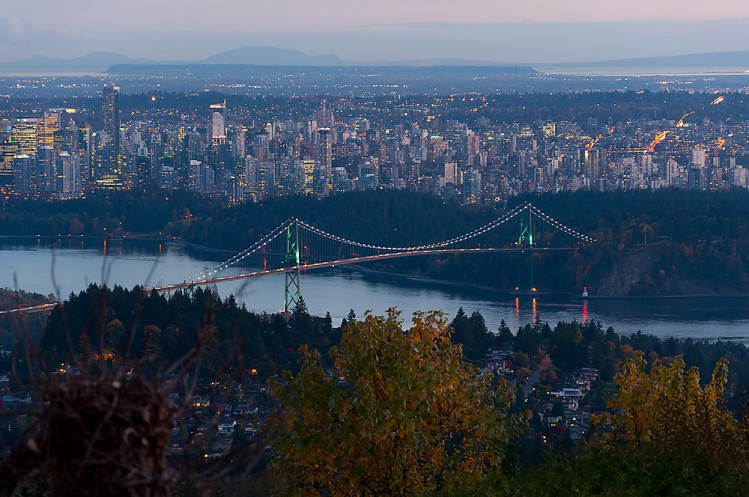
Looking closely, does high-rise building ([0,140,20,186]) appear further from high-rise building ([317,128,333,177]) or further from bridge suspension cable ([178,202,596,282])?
bridge suspension cable ([178,202,596,282])

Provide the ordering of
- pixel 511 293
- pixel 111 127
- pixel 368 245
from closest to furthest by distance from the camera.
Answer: pixel 511 293, pixel 368 245, pixel 111 127

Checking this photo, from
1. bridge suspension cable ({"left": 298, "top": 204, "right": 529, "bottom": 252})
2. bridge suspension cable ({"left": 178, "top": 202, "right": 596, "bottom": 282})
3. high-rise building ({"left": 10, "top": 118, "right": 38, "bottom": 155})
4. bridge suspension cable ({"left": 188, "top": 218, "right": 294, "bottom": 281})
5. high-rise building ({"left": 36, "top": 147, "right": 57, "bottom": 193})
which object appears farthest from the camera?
high-rise building ({"left": 10, "top": 118, "right": 38, "bottom": 155})

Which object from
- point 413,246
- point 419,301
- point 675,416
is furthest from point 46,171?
point 675,416

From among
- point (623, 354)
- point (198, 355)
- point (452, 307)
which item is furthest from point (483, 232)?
point (198, 355)

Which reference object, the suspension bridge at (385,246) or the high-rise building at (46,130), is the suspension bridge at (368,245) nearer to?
the suspension bridge at (385,246)

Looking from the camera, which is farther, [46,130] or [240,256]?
[46,130]

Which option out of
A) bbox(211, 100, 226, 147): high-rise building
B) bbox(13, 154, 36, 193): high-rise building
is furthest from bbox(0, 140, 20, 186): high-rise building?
bbox(211, 100, 226, 147): high-rise building

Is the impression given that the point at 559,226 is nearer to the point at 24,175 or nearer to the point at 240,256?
the point at 240,256
